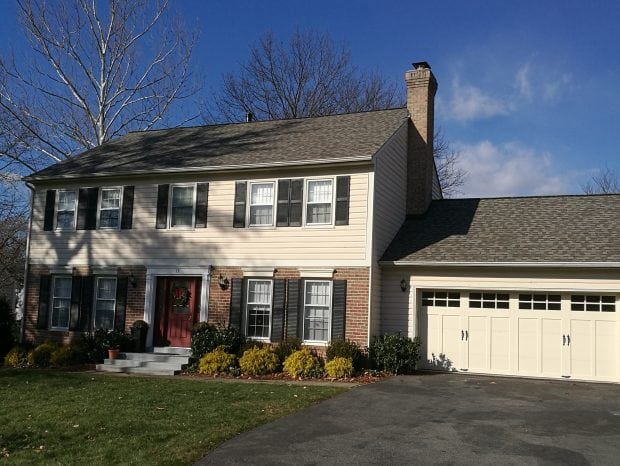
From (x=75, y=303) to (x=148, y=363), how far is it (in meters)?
3.60

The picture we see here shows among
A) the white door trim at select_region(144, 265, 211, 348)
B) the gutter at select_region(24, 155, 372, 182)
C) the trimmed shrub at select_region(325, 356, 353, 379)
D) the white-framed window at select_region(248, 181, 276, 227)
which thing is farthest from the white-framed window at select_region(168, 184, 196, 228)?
the trimmed shrub at select_region(325, 356, 353, 379)

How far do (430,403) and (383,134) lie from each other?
8.18 metres

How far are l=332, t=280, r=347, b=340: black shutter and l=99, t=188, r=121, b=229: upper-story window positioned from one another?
6.93 m

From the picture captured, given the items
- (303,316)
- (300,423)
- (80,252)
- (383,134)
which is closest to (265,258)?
(303,316)

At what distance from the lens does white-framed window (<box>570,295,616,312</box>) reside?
46.6 feet

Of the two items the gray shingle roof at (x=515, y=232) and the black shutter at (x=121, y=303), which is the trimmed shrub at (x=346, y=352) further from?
the black shutter at (x=121, y=303)

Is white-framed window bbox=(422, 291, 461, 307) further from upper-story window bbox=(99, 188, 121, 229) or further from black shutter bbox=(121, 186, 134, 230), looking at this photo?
upper-story window bbox=(99, 188, 121, 229)

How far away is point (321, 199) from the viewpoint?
15.9 m

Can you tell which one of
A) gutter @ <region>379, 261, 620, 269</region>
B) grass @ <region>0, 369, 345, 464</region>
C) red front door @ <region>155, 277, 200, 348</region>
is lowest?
grass @ <region>0, 369, 345, 464</region>

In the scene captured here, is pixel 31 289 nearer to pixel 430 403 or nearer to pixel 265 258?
pixel 265 258

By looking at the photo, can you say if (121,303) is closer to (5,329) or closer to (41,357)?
(41,357)

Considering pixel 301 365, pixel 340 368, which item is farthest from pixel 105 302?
pixel 340 368

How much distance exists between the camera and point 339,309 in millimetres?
15203

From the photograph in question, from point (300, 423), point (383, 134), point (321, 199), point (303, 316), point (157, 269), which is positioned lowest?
point (300, 423)
